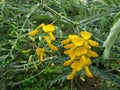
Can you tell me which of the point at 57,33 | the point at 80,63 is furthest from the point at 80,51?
the point at 57,33

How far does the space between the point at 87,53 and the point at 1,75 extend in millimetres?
1141

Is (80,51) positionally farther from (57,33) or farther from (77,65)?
(57,33)

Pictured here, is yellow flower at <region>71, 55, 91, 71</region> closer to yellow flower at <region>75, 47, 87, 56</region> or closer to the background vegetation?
yellow flower at <region>75, 47, 87, 56</region>

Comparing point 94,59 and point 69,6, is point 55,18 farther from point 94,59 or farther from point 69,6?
point 69,6

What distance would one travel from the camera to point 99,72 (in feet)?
4.21

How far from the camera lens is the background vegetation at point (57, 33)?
1109 mm

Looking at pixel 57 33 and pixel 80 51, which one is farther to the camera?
pixel 57 33

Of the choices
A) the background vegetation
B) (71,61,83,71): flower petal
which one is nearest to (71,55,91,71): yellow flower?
(71,61,83,71): flower petal

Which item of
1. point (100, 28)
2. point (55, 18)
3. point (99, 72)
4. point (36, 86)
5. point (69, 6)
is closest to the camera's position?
point (55, 18)

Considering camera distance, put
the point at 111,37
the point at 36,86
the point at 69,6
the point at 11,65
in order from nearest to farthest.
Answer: the point at 111,37
the point at 69,6
the point at 11,65
the point at 36,86

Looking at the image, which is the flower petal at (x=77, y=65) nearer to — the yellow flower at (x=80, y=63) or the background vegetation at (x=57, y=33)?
the yellow flower at (x=80, y=63)

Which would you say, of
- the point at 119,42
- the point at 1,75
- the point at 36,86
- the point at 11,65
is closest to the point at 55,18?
the point at 119,42

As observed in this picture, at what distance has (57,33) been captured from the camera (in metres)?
1.39

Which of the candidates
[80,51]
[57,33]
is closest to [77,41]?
[80,51]
